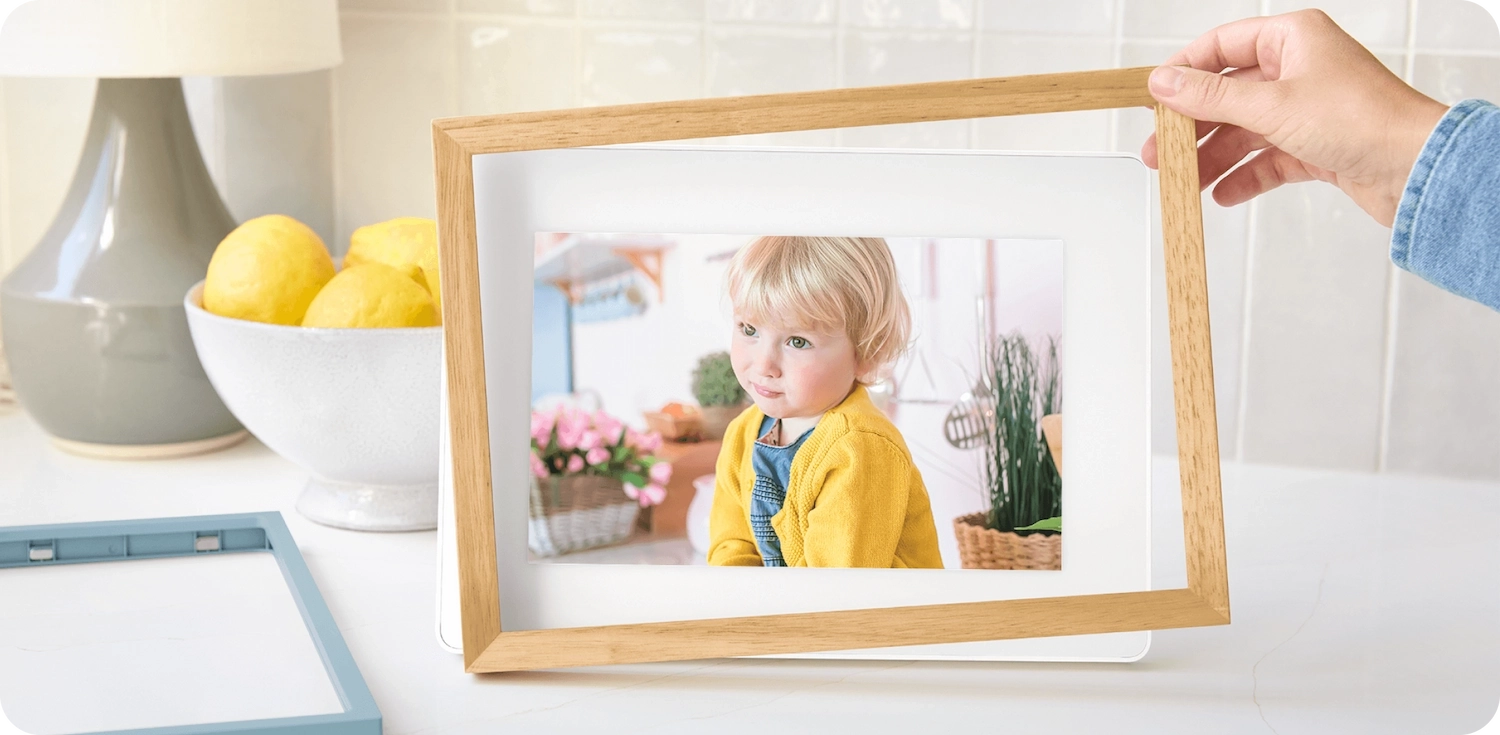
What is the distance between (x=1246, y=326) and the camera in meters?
1.01

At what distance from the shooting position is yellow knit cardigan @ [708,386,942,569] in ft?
1.95

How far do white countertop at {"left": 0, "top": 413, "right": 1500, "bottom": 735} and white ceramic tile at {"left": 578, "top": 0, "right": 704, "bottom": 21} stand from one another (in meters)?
0.45

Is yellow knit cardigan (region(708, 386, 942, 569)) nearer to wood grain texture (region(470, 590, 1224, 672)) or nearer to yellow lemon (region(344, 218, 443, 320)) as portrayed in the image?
wood grain texture (region(470, 590, 1224, 672))

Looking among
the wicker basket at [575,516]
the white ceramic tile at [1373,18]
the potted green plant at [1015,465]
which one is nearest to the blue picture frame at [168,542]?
the wicker basket at [575,516]

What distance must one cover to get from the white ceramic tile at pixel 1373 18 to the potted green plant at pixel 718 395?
0.60 meters

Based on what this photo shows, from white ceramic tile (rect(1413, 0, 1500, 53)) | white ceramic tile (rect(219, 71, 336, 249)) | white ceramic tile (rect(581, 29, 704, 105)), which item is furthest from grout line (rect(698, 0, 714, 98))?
white ceramic tile (rect(1413, 0, 1500, 53))

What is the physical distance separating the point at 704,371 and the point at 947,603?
0.16 m

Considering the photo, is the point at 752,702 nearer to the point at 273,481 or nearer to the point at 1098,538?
the point at 1098,538

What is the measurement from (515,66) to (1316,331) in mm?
686

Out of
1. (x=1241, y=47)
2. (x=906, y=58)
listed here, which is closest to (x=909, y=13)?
(x=906, y=58)

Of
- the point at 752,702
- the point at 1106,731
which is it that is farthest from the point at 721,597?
the point at 1106,731

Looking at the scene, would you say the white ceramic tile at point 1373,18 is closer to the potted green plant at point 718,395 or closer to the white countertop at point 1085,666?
the white countertop at point 1085,666

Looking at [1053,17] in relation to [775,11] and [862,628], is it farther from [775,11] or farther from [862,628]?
[862,628]

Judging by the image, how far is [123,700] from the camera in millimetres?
572
